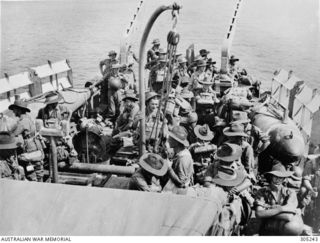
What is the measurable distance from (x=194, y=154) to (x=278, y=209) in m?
2.28

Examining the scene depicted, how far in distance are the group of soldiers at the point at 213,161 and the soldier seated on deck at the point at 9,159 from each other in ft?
6.67

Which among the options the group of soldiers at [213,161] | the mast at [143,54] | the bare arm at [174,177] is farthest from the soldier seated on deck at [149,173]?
the mast at [143,54]

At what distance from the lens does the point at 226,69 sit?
13484 mm

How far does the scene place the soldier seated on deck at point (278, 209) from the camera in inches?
231

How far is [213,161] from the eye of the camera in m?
7.03

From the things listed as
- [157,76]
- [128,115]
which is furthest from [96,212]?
[157,76]

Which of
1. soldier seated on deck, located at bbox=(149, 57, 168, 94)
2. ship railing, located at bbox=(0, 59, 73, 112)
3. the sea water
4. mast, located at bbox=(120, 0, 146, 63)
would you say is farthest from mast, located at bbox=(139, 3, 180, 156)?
the sea water

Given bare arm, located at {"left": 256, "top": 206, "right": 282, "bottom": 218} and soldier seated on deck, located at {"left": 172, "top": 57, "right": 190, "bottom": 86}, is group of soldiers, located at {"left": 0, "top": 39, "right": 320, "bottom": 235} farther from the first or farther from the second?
soldier seated on deck, located at {"left": 172, "top": 57, "right": 190, "bottom": 86}

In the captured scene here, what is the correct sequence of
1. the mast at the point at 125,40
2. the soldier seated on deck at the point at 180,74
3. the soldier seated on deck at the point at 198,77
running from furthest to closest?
the mast at the point at 125,40 < the soldier seated on deck at the point at 180,74 < the soldier seated on deck at the point at 198,77

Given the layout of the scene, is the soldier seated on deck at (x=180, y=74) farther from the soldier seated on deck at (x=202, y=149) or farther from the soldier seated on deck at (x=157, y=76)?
the soldier seated on deck at (x=202, y=149)

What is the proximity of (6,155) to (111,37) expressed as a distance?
89.2 feet

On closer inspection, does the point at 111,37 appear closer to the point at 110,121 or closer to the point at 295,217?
the point at 110,121

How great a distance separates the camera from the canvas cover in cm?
444

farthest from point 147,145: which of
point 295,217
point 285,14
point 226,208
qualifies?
point 285,14
